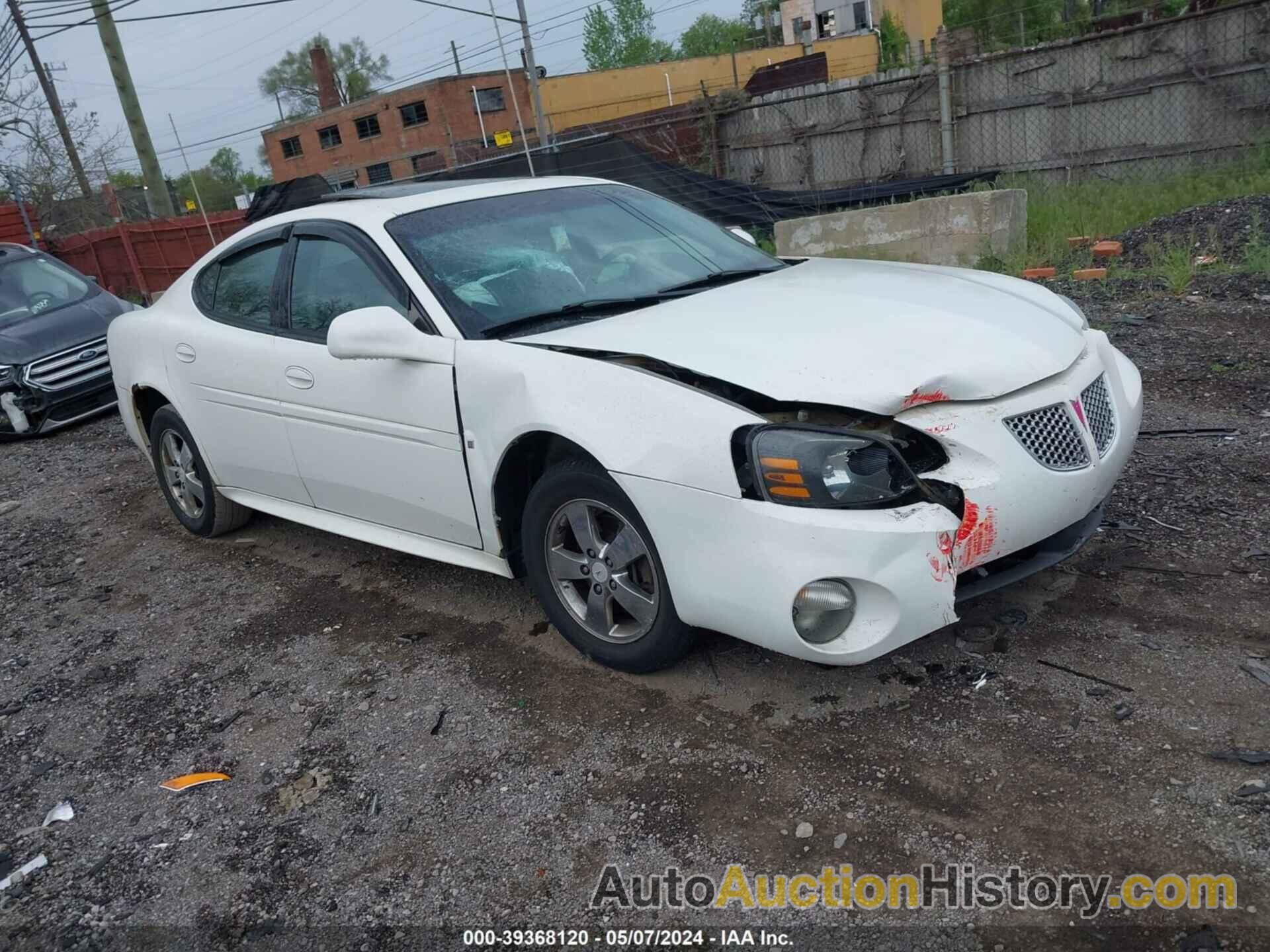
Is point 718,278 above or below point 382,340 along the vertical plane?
below

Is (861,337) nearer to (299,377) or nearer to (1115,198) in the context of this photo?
(299,377)

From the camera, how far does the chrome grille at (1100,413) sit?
3150mm

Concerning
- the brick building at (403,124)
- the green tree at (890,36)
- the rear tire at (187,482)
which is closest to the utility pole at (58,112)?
the brick building at (403,124)

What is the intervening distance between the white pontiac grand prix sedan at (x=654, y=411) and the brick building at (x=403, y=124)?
3968 centimetres

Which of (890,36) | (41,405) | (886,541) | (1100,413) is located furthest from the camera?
(890,36)

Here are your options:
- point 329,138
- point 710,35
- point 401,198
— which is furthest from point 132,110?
point 710,35

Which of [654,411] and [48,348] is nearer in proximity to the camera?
[654,411]

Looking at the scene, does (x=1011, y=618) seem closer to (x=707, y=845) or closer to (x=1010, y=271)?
(x=707, y=845)

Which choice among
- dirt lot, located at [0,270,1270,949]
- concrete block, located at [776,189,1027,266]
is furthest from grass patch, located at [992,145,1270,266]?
dirt lot, located at [0,270,1270,949]

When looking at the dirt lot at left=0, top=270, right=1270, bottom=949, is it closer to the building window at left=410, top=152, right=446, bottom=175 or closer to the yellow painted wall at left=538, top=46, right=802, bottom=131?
the building window at left=410, top=152, right=446, bottom=175

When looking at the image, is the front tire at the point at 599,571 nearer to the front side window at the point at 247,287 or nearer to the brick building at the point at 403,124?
the front side window at the point at 247,287

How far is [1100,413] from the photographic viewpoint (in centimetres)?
323

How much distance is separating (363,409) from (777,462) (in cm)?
184

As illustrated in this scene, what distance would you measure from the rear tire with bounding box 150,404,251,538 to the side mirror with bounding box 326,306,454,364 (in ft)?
6.53
